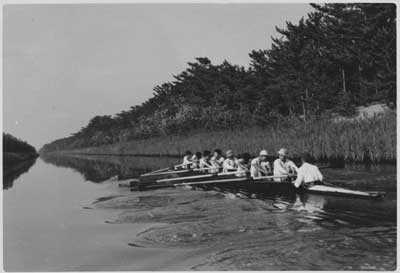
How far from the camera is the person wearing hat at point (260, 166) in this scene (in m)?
14.2

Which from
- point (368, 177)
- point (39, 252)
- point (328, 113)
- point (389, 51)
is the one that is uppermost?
point (389, 51)

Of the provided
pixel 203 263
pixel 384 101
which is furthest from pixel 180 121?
pixel 203 263

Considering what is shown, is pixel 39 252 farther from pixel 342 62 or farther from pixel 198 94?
pixel 198 94

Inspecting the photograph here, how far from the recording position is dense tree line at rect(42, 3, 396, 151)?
30.7m

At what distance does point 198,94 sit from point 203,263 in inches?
1966

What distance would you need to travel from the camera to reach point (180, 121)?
53.0m

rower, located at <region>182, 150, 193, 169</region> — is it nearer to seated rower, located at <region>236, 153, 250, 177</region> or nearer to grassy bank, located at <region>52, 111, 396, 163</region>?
seated rower, located at <region>236, 153, 250, 177</region>

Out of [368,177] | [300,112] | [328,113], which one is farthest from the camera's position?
[300,112]

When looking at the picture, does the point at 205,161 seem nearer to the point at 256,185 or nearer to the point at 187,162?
the point at 187,162

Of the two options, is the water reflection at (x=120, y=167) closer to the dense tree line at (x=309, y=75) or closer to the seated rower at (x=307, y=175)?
the dense tree line at (x=309, y=75)

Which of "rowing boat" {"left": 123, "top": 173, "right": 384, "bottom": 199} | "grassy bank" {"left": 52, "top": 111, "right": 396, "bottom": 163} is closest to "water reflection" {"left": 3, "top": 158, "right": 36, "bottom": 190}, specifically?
"rowing boat" {"left": 123, "top": 173, "right": 384, "bottom": 199}

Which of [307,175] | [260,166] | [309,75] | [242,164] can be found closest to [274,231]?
[307,175]

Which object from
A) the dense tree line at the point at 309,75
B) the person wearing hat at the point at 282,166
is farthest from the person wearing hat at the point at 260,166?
the dense tree line at the point at 309,75

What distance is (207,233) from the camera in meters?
8.02
